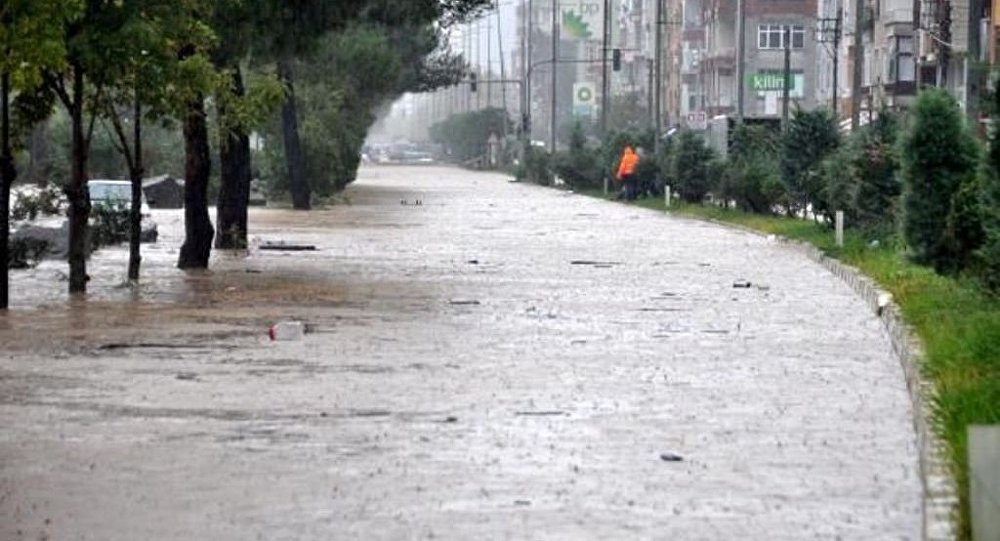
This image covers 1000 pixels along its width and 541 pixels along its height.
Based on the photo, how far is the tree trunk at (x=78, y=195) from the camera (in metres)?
26.2

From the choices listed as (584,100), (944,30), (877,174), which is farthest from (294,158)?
(584,100)

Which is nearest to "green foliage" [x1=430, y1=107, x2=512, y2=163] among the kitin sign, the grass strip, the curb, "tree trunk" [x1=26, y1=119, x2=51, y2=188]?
the kitin sign

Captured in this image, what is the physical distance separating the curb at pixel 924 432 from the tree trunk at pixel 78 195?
28.1 ft

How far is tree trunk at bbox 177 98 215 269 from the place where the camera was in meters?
32.6

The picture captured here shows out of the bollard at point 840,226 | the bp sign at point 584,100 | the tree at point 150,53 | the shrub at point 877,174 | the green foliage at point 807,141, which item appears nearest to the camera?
the tree at point 150,53

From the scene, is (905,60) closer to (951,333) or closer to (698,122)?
(698,122)

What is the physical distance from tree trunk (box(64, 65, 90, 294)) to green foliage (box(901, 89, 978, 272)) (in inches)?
338

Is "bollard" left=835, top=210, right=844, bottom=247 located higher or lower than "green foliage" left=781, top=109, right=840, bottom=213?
lower

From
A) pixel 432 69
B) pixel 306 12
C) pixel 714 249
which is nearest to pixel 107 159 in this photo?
pixel 432 69

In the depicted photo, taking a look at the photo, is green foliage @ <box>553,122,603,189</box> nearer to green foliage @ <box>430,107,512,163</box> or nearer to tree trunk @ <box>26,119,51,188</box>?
tree trunk @ <box>26,119,51,188</box>

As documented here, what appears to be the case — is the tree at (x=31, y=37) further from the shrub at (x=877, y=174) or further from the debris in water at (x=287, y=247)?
the debris in water at (x=287, y=247)

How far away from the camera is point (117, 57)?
25.4m

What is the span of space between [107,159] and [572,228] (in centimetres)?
2049

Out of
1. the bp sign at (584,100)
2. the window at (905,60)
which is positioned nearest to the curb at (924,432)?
the window at (905,60)
